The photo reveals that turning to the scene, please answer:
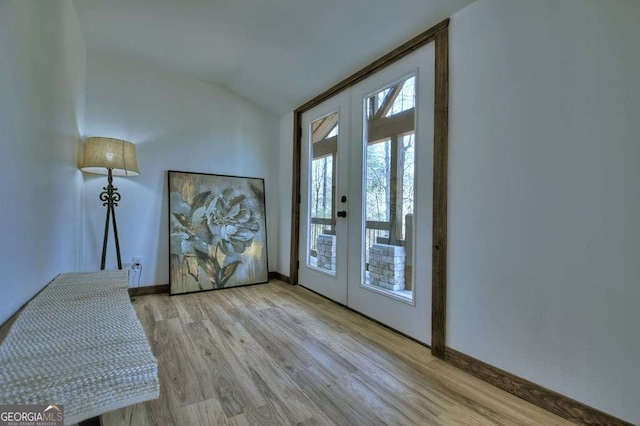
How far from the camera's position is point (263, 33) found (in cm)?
234

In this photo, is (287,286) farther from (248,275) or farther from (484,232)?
(484,232)

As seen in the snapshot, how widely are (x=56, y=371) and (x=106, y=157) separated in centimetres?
224

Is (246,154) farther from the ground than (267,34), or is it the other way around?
(267,34)

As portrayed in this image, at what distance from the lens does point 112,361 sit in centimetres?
74

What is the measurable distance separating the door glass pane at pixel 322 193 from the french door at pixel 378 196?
10 mm

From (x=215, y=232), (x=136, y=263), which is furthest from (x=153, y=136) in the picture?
(x=136, y=263)

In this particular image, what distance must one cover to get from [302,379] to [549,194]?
1.55 m

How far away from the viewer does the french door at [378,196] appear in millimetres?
1997

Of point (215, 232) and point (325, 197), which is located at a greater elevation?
point (325, 197)

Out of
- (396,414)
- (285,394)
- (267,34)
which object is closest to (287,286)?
(285,394)

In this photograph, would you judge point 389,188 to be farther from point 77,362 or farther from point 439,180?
point 77,362

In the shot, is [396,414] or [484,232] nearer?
[396,414]

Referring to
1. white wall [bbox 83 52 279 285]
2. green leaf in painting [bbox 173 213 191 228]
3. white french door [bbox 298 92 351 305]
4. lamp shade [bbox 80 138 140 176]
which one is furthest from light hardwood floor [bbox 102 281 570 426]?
lamp shade [bbox 80 138 140 176]

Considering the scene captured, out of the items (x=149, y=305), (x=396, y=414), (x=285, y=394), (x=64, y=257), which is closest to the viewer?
(x=396, y=414)
